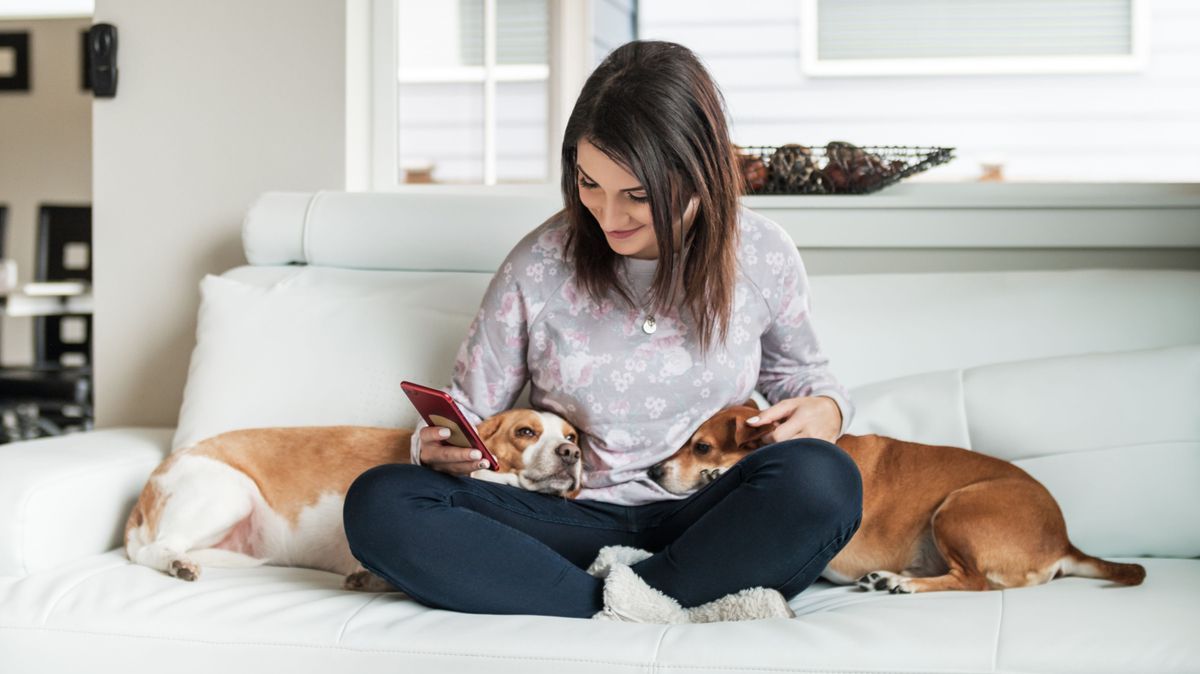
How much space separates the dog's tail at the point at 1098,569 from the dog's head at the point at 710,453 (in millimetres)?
446

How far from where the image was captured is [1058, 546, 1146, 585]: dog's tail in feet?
4.90

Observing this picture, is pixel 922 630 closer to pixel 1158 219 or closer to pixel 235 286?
pixel 1158 219

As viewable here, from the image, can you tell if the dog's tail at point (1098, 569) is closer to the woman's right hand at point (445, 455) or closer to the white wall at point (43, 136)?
the woman's right hand at point (445, 455)

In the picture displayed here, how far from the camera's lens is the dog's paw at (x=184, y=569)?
5.27 feet

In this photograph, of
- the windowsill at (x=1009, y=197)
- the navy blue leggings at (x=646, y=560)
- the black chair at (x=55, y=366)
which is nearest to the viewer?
the navy blue leggings at (x=646, y=560)

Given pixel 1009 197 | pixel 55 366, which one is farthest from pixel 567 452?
pixel 55 366

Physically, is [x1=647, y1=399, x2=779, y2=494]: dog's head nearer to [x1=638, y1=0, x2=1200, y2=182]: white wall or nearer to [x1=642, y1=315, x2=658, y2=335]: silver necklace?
[x1=642, y1=315, x2=658, y2=335]: silver necklace

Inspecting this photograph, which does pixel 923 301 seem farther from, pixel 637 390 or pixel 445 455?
pixel 445 455

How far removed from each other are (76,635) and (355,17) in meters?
1.55

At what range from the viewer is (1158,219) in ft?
7.17

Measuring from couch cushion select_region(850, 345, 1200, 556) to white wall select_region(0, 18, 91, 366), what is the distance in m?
6.67

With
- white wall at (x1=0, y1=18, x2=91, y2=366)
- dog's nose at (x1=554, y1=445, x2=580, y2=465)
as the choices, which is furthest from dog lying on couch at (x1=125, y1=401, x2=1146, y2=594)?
white wall at (x1=0, y1=18, x2=91, y2=366)

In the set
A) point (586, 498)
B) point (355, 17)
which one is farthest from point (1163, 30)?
point (586, 498)

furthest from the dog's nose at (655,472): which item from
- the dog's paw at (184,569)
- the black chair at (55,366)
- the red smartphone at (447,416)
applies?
the black chair at (55,366)
